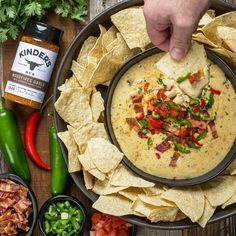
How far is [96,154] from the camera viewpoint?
12.4 feet

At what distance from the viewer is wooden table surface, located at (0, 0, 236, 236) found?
13.8ft

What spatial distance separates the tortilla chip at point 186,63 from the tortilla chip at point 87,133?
0.68 metres

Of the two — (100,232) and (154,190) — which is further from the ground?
(154,190)

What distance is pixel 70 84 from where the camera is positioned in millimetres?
3945

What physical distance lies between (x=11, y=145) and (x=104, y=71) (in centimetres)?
91

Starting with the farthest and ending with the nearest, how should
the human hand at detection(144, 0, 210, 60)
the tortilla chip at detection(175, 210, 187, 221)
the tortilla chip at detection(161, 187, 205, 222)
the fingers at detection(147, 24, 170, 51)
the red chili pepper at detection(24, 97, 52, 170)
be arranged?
the red chili pepper at detection(24, 97, 52, 170) → the tortilla chip at detection(175, 210, 187, 221) → the tortilla chip at detection(161, 187, 205, 222) → the fingers at detection(147, 24, 170, 51) → the human hand at detection(144, 0, 210, 60)

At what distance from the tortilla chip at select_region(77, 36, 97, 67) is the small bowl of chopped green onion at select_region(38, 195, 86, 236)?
0.96 meters

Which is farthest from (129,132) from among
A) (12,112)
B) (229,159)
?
(12,112)

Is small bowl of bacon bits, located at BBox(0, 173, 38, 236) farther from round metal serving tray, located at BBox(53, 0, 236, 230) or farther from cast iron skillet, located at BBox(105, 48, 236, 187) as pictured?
cast iron skillet, located at BBox(105, 48, 236, 187)

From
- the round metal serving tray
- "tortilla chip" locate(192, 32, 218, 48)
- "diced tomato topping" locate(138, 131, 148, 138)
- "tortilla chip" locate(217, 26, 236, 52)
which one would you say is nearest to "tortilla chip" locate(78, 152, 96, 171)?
the round metal serving tray

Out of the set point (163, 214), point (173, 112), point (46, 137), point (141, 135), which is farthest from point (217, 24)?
point (46, 137)

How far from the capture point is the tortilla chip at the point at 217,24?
3.74 m

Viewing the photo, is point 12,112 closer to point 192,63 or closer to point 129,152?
point 129,152

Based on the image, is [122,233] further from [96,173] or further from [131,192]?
[96,173]
